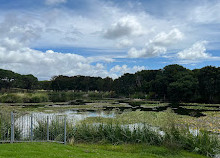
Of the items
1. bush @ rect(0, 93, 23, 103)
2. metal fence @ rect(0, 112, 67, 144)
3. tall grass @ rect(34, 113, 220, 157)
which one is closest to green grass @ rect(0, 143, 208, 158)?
tall grass @ rect(34, 113, 220, 157)

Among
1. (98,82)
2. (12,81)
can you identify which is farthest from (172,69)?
(12,81)

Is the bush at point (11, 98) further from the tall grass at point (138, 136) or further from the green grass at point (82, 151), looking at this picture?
the green grass at point (82, 151)

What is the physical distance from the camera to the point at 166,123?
13.9 m

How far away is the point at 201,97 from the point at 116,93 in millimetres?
42152

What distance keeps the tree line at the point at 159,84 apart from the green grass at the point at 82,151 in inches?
1842

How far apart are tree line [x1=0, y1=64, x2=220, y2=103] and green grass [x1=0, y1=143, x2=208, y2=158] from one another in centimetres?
4678

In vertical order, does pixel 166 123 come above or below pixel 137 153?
above

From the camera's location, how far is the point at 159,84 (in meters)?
66.6

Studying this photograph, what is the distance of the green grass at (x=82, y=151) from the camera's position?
345 inches

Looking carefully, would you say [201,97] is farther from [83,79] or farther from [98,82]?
[83,79]

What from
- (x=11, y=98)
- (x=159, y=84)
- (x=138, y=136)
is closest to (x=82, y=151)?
(x=138, y=136)

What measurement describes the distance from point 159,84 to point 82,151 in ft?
192

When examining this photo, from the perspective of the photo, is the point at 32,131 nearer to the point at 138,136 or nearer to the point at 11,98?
the point at 138,136

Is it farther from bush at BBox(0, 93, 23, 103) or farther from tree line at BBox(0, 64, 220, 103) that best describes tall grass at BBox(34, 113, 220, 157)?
tree line at BBox(0, 64, 220, 103)
